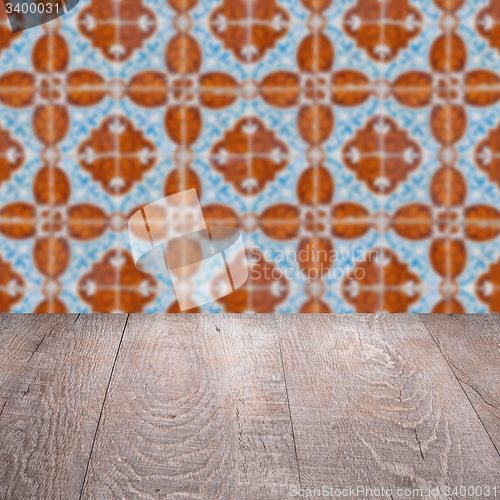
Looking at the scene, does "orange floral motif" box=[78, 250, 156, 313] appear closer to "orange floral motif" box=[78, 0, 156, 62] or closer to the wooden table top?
the wooden table top

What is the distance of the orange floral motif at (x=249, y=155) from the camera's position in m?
1.14

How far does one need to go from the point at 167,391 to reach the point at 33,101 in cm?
65

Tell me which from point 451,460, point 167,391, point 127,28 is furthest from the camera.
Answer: point 127,28

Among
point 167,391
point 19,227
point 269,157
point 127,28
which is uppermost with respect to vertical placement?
point 127,28

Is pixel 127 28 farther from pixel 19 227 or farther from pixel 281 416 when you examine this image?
pixel 281 416

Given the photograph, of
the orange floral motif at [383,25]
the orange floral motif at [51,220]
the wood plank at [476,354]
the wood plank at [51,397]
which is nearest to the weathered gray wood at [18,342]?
the wood plank at [51,397]

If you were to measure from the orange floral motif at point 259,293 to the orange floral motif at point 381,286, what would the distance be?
0.42 feet

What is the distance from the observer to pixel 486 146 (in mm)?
1139

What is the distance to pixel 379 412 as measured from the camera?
30.5 inches

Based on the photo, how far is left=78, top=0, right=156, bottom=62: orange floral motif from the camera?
43.7 inches

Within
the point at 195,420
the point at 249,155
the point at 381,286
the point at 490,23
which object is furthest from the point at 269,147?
the point at 195,420

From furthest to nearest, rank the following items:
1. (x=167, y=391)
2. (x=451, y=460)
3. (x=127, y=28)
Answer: (x=127, y=28), (x=167, y=391), (x=451, y=460)

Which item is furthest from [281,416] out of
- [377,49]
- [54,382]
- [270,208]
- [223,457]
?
[377,49]

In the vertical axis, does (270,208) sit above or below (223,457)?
above
